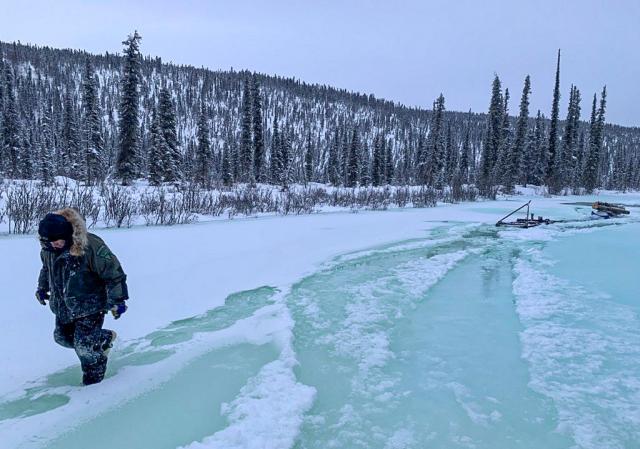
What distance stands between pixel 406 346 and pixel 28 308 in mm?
5044

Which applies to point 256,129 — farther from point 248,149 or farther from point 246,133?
point 248,149

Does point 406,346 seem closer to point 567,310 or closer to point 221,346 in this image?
point 221,346

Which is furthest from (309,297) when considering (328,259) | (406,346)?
(328,259)

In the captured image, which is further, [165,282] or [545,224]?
[545,224]

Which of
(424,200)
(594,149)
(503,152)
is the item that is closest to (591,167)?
(594,149)

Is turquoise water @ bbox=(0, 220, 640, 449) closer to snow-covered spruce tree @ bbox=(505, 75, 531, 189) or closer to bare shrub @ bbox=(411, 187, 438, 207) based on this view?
bare shrub @ bbox=(411, 187, 438, 207)

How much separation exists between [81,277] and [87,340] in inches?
24.8

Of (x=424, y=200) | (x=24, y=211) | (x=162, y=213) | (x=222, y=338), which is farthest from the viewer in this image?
(x=424, y=200)

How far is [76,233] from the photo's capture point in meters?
3.48

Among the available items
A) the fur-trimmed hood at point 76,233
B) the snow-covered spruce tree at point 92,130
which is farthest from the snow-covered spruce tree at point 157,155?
the fur-trimmed hood at point 76,233

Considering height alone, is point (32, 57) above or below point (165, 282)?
above

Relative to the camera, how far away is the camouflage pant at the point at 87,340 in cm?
376

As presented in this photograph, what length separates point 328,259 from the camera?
1027cm

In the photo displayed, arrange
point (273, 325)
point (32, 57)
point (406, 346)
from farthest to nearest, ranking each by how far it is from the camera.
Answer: point (32, 57), point (273, 325), point (406, 346)
